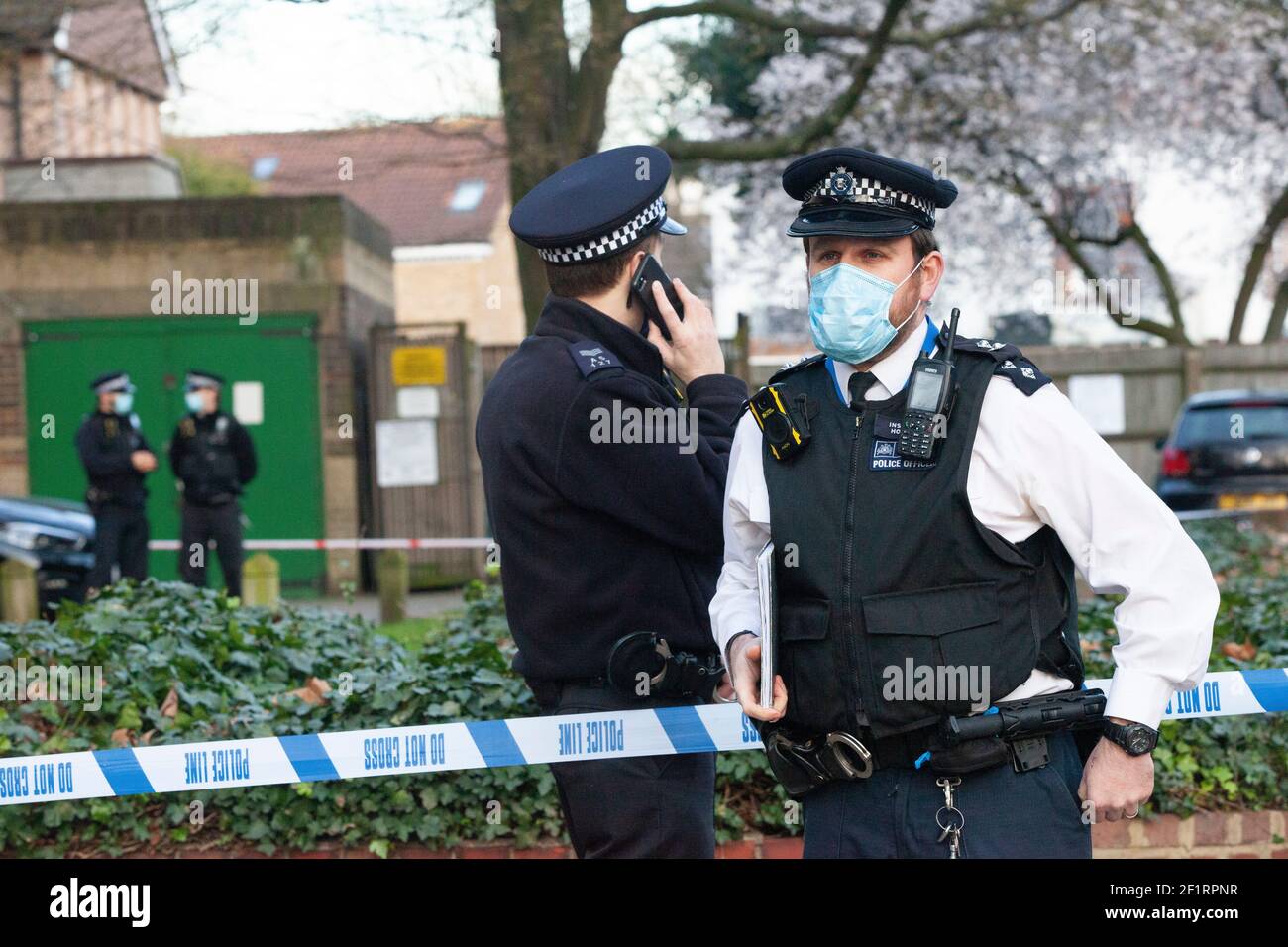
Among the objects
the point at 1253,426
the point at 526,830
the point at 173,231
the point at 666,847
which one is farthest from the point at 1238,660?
the point at 173,231

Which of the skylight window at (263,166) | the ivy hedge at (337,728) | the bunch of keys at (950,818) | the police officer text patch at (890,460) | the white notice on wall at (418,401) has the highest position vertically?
the skylight window at (263,166)

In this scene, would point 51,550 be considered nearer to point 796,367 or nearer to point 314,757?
point 314,757

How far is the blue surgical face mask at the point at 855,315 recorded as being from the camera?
2926 millimetres

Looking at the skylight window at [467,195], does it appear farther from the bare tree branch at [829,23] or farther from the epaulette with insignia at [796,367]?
the epaulette with insignia at [796,367]

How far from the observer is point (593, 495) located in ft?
10.7

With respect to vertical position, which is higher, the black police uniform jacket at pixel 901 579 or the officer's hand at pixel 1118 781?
the black police uniform jacket at pixel 901 579

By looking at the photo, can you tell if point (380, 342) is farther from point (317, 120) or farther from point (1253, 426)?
point (1253, 426)

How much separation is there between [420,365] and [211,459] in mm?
4262

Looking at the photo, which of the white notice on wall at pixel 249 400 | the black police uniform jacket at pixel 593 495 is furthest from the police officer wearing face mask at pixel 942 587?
the white notice on wall at pixel 249 400

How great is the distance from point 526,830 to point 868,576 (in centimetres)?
235

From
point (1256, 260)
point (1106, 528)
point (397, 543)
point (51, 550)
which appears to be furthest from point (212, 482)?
point (1256, 260)

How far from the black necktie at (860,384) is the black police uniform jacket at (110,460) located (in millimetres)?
9520

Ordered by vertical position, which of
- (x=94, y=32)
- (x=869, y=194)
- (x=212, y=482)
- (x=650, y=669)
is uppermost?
(x=94, y=32)

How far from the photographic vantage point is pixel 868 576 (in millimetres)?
2795
